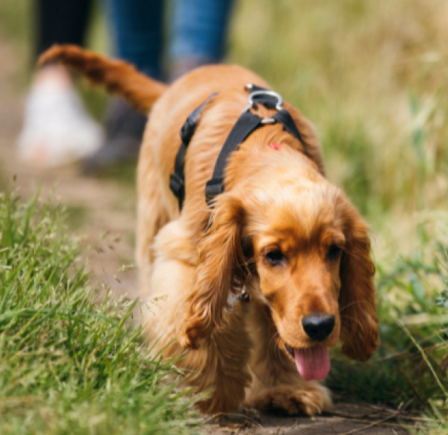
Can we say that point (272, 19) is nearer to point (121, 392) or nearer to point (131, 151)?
point (131, 151)

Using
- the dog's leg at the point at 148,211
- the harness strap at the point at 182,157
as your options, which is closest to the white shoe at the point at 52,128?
the dog's leg at the point at 148,211

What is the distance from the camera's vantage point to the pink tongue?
7.13 ft

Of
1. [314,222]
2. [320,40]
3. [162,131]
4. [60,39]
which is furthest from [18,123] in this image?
[314,222]

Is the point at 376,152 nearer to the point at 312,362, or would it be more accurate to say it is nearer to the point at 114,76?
the point at 114,76

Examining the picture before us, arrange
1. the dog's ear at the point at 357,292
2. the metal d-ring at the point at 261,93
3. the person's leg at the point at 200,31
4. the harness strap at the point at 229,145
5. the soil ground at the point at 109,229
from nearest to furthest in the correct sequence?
the soil ground at the point at 109,229, the dog's ear at the point at 357,292, the harness strap at the point at 229,145, the metal d-ring at the point at 261,93, the person's leg at the point at 200,31

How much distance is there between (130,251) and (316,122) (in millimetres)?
1932

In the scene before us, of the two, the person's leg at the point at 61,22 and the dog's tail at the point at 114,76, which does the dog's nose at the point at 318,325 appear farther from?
the person's leg at the point at 61,22

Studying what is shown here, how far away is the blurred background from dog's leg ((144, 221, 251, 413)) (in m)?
0.28

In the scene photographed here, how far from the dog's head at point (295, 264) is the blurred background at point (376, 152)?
12.4 inches

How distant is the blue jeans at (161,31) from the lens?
4.34m

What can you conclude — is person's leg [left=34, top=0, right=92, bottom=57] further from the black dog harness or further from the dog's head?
the dog's head

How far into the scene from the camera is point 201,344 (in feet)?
8.09

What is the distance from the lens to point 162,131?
3.16 meters

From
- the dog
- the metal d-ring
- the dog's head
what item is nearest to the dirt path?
the dog
